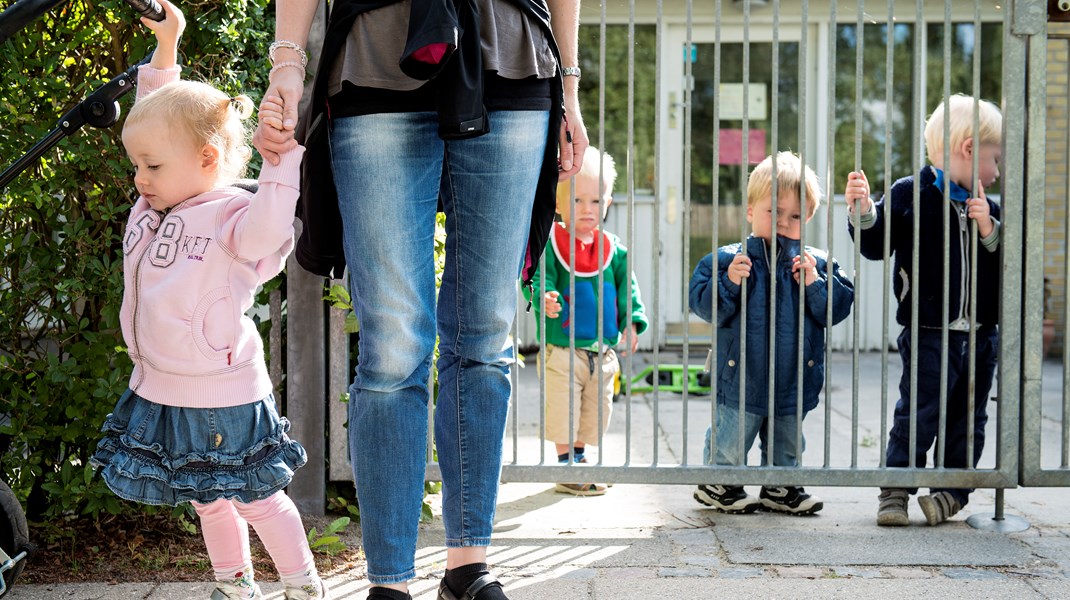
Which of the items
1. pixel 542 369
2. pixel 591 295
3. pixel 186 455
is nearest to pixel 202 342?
pixel 186 455

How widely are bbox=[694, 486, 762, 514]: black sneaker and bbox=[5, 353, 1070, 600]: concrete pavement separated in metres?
0.05

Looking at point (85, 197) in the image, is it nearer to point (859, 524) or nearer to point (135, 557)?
point (135, 557)

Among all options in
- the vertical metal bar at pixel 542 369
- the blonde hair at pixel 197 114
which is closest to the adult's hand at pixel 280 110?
the blonde hair at pixel 197 114

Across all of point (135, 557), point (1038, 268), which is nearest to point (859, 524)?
point (1038, 268)

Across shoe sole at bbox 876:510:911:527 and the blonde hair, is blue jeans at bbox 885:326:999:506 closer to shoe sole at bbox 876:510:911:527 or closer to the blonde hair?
shoe sole at bbox 876:510:911:527

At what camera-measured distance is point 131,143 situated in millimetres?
2539

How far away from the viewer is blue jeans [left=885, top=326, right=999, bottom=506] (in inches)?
149

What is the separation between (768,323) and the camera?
3.92m

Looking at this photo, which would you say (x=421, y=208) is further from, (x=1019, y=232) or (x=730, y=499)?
(x=1019, y=232)

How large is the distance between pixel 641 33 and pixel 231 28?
6.06m

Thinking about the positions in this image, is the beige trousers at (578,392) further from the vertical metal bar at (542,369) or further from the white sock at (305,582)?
the white sock at (305,582)

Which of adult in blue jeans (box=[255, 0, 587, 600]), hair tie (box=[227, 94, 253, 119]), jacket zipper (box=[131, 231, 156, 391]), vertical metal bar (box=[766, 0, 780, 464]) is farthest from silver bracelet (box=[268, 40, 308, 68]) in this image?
vertical metal bar (box=[766, 0, 780, 464])

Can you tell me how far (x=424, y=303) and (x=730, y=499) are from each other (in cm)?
188

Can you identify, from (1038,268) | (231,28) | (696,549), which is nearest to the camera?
(231,28)
